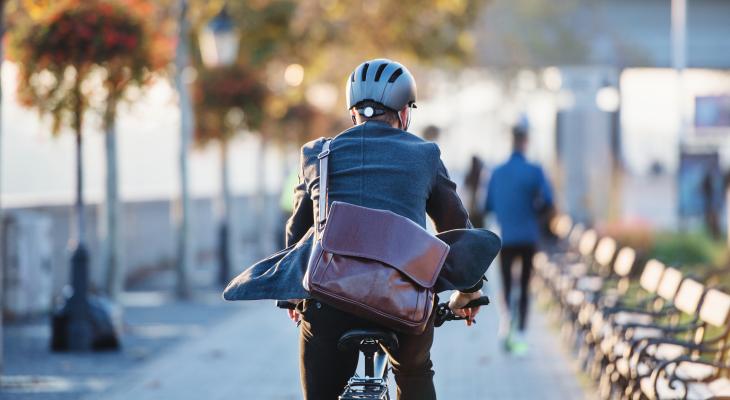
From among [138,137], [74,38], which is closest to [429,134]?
[74,38]

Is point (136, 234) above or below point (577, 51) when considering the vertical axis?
below

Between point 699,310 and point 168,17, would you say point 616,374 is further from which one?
point 168,17

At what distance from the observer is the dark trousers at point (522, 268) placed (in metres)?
12.2

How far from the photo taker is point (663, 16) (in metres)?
34.5

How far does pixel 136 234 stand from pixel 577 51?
10.7 m

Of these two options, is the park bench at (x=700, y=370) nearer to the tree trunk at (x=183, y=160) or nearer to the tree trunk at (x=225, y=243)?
the tree trunk at (x=183, y=160)

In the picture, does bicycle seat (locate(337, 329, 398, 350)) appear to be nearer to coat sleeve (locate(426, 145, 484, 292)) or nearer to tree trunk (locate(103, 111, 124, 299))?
coat sleeve (locate(426, 145, 484, 292))

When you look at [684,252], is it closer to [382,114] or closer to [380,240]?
[382,114]

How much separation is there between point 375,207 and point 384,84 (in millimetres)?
446

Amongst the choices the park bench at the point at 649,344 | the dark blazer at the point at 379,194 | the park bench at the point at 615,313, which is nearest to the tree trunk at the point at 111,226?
Result: the park bench at the point at 615,313

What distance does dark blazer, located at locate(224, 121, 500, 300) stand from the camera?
16.2 feet

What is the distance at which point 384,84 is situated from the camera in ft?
17.0

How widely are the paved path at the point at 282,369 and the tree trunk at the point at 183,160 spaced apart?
3.64m

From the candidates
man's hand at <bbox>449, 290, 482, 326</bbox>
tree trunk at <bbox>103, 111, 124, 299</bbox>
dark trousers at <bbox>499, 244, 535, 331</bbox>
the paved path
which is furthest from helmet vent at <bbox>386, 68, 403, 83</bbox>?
tree trunk at <bbox>103, 111, 124, 299</bbox>
